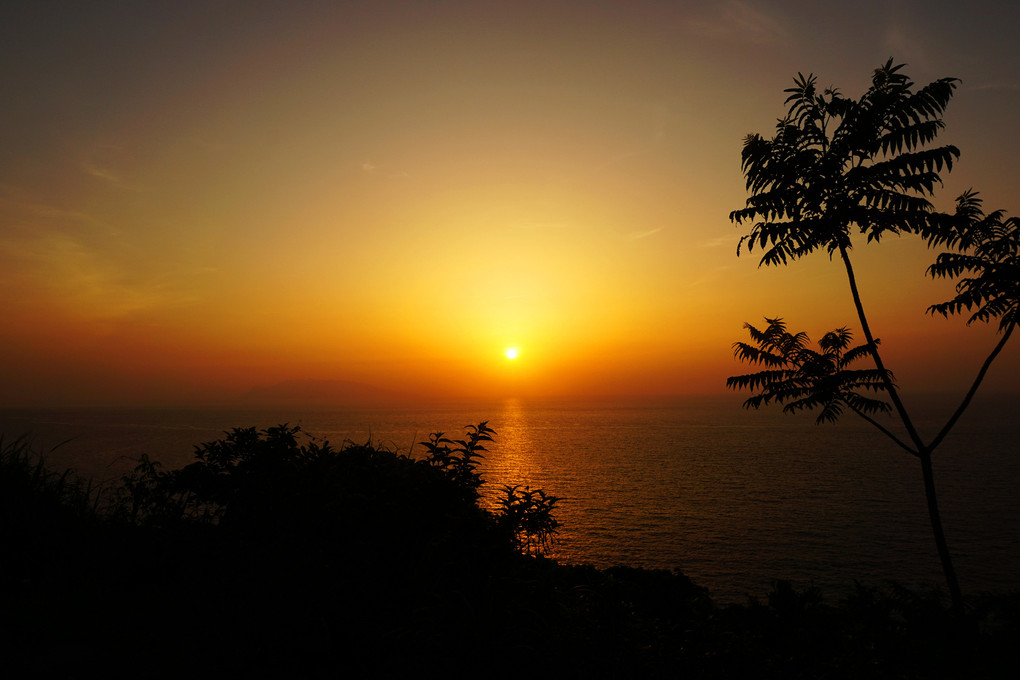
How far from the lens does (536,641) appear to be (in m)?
7.34

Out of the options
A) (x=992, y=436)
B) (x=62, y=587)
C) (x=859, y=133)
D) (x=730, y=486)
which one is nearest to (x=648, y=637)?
(x=62, y=587)

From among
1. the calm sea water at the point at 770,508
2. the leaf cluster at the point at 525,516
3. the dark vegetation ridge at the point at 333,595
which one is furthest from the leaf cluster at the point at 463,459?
the calm sea water at the point at 770,508

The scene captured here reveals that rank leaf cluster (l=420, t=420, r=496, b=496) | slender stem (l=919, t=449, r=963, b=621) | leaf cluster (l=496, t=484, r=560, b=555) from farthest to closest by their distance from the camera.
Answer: slender stem (l=919, t=449, r=963, b=621)
leaf cluster (l=420, t=420, r=496, b=496)
leaf cluster (l=496, t=484, r=560, b=555)

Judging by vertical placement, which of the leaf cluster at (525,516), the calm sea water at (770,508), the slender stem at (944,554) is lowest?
the calm sea water at (770,508)

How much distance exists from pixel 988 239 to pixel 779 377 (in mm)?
6338

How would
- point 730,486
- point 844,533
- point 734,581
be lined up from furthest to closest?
point 730,486 → point 844,533 → point 734,581

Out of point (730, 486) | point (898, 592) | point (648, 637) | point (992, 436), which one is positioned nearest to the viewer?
point (648, 637)

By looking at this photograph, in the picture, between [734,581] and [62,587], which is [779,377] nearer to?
[62,587]

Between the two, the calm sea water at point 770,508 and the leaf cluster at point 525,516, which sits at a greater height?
the leaf cluster at point 525,516

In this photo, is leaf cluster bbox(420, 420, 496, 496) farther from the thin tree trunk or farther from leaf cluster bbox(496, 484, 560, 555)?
the thin tree trunk

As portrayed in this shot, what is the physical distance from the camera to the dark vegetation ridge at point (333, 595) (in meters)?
7.09

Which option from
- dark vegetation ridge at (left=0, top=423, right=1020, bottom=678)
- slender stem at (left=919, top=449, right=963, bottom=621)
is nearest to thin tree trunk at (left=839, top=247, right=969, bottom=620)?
slender stem at (left=919, top=449, right=963, bottom=621)

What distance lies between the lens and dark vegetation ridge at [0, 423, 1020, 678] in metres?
7.09

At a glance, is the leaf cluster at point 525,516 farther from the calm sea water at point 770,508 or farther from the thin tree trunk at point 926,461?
the thin tree trunk at point 926,461
